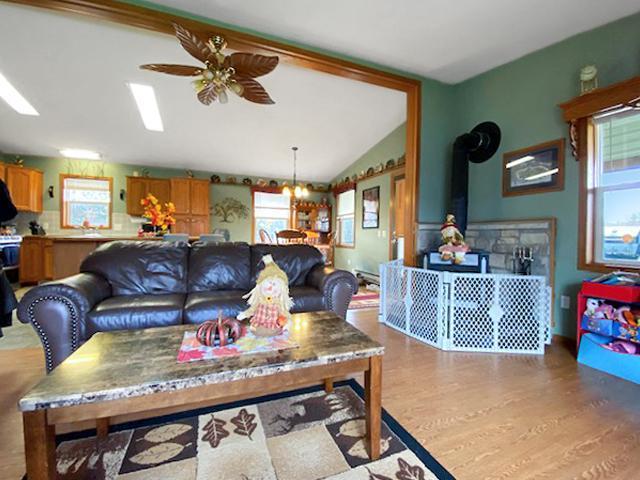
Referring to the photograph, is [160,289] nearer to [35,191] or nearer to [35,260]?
[35,260]

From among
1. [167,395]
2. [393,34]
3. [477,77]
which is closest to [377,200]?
[477,77]

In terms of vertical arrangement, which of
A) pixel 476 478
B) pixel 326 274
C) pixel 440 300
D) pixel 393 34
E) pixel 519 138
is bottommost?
pixel 476 478

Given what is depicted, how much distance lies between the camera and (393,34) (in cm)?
276

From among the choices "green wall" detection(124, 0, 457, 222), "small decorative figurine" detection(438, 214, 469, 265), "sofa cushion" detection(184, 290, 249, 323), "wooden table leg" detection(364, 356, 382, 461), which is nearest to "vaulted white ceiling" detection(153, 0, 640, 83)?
"green wall" detection(124, 0, 457, 222)

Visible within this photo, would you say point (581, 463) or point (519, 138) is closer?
point (581, 463)

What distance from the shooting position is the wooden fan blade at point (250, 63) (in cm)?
208

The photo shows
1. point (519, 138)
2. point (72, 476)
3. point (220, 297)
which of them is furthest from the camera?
point (519, 138)

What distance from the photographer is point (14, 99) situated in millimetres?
4086

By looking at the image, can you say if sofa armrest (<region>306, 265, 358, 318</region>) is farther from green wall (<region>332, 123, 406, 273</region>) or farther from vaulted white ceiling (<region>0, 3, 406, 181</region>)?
green wall (<region>332, 123, 406, 273</region>)

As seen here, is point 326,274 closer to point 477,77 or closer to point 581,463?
point 581,463

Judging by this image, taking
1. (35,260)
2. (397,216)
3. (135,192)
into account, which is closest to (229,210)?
(135,192)

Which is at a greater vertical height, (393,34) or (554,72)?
(393,34)

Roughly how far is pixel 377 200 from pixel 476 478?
5058 millimetres

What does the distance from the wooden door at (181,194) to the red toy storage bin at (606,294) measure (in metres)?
6.68
